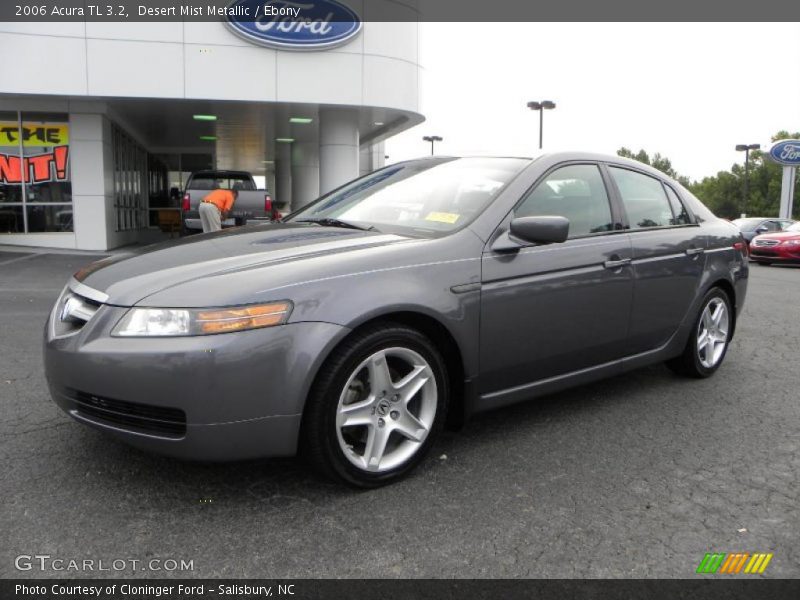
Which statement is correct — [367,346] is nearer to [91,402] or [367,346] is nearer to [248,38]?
[91,402]

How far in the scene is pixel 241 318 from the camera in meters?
2.69

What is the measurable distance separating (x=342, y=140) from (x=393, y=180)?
14479 mm

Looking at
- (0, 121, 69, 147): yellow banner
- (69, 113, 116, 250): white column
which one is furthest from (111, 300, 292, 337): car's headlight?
(0, 121, 69, 147): yellow banner

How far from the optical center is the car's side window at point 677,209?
472 centimetres

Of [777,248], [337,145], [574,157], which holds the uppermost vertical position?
[337,145]

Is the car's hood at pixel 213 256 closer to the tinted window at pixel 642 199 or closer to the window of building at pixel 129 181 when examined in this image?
the tinted window at pixel 642 199

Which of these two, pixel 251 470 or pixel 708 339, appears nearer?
pixel 251 470

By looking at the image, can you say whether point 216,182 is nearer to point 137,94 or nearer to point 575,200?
point 137,94

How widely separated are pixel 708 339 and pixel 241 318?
361 centimetres

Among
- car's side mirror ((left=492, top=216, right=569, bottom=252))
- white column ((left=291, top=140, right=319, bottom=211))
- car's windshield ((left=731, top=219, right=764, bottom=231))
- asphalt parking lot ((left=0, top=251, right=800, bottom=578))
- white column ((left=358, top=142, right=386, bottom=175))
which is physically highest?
white column ((left=358, top=142, right=386, bottom=175))

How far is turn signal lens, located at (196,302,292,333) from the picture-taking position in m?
2.67

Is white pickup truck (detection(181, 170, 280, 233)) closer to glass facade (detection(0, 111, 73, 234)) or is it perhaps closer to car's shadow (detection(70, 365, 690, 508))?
glass facade (detection(0, 111, 73, 234))

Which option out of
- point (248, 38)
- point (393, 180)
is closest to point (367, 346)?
point (393, 180)

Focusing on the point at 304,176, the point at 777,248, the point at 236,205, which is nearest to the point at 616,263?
the point at 236,205
